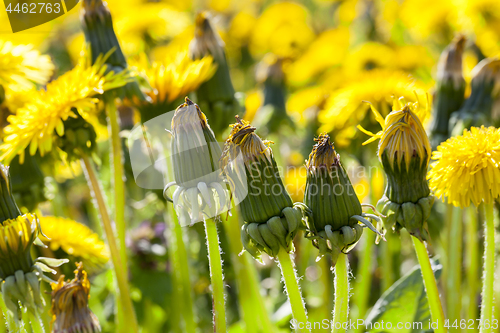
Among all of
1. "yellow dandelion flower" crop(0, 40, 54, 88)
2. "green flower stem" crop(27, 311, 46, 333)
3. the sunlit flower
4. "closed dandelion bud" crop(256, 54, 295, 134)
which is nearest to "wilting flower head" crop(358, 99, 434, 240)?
the sunlit flower

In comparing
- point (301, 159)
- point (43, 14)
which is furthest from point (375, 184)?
point (43, 14)

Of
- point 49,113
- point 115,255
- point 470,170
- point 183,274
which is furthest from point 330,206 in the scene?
point 183,274

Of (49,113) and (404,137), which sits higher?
(49,113)

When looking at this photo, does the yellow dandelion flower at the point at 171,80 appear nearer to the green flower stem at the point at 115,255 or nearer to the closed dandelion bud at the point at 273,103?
the green flower stem at the point at 115,255

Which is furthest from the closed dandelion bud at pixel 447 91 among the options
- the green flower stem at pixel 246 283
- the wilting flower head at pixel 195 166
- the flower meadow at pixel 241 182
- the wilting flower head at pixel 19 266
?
the wilting flower head at pixel 19 266

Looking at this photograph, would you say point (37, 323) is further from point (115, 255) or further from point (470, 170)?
point (470, 170)

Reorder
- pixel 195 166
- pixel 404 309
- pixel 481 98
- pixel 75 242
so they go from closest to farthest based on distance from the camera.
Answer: pixel 195 166, pixel 404 309, pixel 75 242, pixel 481 98
